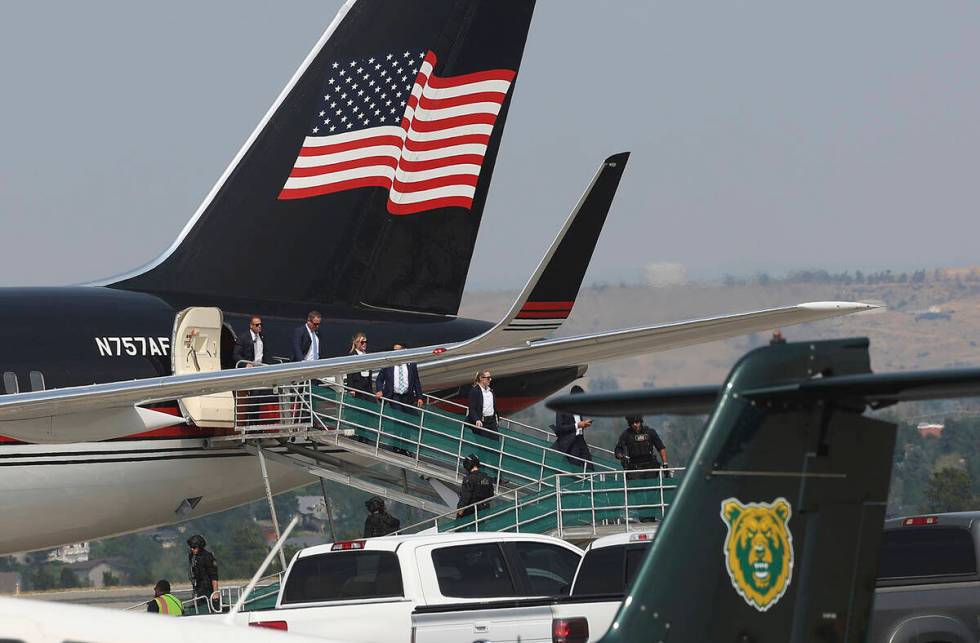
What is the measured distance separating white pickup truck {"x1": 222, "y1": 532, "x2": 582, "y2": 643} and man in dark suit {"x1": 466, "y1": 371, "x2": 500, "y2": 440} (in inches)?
365

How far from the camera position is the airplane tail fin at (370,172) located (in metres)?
27.1

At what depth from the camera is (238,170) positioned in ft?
89.7

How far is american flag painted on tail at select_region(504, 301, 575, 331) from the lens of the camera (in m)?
19.8

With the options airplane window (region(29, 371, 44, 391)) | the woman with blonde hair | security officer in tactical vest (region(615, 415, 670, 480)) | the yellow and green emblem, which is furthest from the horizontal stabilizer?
the woman with blonde hair

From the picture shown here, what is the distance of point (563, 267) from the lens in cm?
2014

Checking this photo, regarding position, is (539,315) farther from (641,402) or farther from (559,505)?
(641,402)

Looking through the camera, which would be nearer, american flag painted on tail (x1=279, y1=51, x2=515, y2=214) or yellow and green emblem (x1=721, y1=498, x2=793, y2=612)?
yellow and green emblem (x1=721, y1=498, x2=793, y2=612)

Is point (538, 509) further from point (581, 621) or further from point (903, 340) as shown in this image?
point (903, 340)

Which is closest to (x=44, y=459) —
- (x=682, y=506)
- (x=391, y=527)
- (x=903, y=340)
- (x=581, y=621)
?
(x=391, y=527)

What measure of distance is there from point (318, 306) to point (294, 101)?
11.8 feet

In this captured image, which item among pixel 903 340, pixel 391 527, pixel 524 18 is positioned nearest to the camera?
pixel 391 527

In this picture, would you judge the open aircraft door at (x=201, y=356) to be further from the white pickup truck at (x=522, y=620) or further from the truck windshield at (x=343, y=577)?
the white pickup truck at (x=522, y=620)

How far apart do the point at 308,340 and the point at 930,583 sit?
41.6 feet

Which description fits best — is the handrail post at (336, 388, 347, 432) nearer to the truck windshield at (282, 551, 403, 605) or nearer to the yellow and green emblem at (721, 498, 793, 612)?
the truck windshield at (282, 551, 403, 605)
